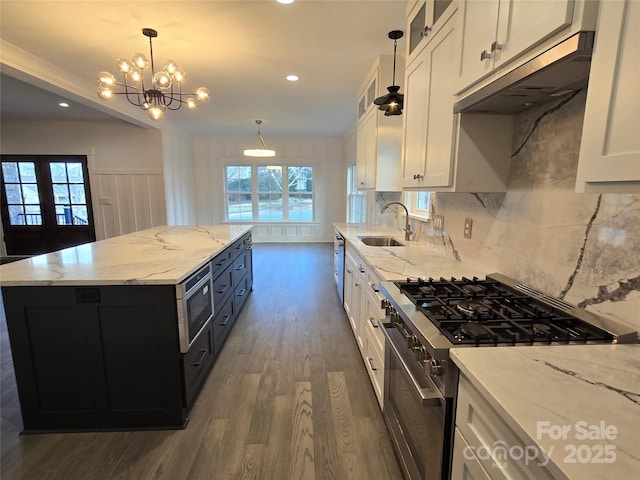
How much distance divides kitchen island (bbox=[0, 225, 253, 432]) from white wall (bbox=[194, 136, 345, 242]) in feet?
19.6

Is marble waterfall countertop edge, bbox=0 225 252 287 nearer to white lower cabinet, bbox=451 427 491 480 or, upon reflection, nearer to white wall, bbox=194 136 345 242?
white lower cabinet, bbox=451 427 491 480

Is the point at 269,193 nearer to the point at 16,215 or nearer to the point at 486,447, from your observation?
the point at 16,215

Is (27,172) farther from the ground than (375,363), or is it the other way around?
(27,172)

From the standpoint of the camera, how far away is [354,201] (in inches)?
256

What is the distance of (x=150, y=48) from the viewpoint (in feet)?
9.09

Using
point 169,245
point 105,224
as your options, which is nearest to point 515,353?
point 169,245

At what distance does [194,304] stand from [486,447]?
1726mm

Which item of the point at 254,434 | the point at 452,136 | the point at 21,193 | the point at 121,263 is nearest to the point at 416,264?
the point at 452,136

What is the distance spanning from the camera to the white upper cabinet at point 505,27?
0.84 metres

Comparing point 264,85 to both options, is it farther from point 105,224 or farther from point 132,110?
point 105,224

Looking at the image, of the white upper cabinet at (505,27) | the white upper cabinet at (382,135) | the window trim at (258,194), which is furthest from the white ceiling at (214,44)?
the window trim at (258,194)

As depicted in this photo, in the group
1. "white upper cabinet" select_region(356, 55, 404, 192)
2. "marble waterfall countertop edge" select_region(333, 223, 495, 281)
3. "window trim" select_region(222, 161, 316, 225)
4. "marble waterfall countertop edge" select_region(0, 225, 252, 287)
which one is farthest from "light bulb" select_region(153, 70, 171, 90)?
"window trim" select_region(222, 161, 316, 225)

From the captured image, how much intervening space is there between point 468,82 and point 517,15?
32cm

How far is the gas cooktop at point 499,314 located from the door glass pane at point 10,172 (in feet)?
26.2
